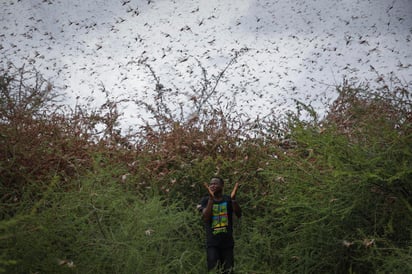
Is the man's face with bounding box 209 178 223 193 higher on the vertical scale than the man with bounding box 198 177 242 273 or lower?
higher

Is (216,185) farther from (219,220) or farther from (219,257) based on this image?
(219,257)

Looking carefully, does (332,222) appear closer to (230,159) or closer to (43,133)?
(230,159)

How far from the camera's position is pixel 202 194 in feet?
30.5

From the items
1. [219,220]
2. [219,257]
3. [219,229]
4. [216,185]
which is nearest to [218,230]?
[219,229]

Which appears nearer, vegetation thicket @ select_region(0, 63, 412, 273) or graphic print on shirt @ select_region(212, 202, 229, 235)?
vegetation thicket @ select_region(0, 63, 412, 273)

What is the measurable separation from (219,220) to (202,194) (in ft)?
9.88

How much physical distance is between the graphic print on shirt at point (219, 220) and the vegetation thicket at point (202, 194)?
1.68 feet

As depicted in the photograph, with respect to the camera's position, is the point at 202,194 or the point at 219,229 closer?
the point at 219,229

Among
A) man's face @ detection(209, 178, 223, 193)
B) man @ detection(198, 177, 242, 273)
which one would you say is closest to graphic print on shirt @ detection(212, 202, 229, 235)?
man @ detection(198, 177, 242, 273)

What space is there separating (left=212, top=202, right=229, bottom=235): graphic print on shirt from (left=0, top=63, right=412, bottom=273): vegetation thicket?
0.51 metres

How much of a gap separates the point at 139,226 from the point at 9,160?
6.81 feet

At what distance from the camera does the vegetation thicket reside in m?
4.61

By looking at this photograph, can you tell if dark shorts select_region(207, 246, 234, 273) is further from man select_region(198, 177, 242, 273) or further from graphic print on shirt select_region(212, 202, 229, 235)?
graphic print on shirt select_region(212, 202, 229, 235)

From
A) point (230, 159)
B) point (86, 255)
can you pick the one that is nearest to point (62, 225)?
point (86, 255)
